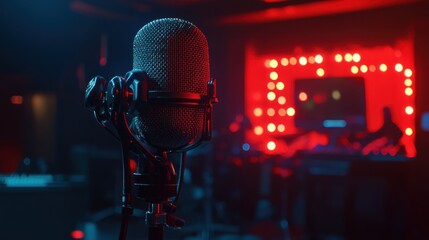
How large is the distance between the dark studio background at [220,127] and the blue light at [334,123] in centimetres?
109

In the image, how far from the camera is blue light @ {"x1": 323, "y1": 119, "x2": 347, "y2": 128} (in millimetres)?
6078

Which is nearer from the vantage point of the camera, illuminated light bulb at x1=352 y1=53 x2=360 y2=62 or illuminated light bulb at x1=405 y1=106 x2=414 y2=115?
illuminated light bulb at x1=405 y1=106 x2=414 y2=115

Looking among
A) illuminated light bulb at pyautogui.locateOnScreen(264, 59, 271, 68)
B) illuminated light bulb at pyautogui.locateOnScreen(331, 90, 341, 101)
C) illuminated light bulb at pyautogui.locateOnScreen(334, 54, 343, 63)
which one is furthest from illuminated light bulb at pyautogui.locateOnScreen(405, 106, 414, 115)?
illuminated light bulb at pyautogui.locateOnScreen(264, 59, 271, 68)

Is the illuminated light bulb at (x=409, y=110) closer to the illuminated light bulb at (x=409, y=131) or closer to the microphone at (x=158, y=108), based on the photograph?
the illuminated light bulb at (x=409, y=131)

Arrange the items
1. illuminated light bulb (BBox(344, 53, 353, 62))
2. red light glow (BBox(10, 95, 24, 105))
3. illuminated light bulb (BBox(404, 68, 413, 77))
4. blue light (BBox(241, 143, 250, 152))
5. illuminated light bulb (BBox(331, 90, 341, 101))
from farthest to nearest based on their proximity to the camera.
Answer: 1. illuminated light bulb (BBox(344, 53, 353, 62))
2. illuminated light bulb (BBox(331, 90, 341, 101))
3. illuminated light bulb (BBox(404, 68, 413, 77))
4. blue light (BBox(241, 143, 250, 152))
5. red light glow (BBox(10, 95, 24, 105))

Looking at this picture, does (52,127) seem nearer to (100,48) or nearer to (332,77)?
(100,48)

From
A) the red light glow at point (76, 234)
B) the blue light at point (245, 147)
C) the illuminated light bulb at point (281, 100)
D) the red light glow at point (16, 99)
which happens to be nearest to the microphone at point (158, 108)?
the red light glow at point (76, 234)

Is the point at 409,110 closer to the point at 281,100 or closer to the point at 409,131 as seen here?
the point at 409,131

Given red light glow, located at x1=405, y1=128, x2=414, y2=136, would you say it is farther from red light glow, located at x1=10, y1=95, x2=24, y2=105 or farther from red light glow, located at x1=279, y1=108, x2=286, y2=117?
red light glow, located at x1=10, y1=95, x2=24, y2=105

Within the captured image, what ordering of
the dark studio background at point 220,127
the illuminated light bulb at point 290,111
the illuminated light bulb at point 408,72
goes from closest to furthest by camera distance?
the dark studio background at point 220,127
the illuminated light bulb at point 408,72
the illuminated light bulb at point 290,111

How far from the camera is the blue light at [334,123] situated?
608 centimetres

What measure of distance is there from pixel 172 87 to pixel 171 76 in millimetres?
24

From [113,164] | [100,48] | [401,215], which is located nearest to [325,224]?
[401,215]

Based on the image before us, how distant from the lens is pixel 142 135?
96 cm
